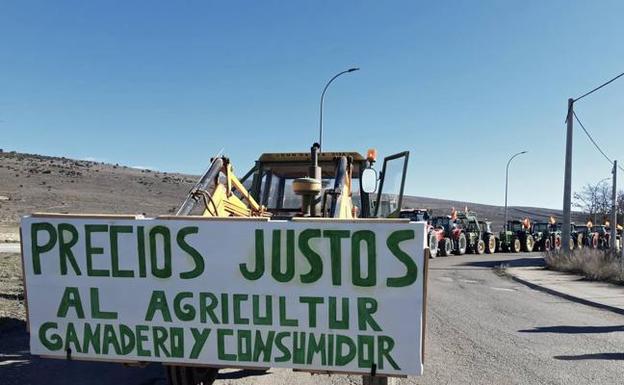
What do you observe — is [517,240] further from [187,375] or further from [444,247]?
[187,375]

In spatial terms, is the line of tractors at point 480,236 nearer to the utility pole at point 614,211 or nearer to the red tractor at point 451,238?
the red tractor at point 451,238

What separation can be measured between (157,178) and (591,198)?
191 ft

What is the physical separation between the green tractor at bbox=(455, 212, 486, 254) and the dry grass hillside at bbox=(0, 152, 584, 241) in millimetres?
19285

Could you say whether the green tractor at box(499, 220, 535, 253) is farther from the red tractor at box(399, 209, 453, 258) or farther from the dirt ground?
the dirt ground

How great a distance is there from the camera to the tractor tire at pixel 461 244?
99.6 feet

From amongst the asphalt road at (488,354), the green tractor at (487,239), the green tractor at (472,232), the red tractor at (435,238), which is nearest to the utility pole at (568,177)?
the red tractor at (435,238)

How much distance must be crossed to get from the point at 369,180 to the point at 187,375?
8.23ft

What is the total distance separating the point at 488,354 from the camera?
6785mm

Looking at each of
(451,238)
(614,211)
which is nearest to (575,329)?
(614,211)

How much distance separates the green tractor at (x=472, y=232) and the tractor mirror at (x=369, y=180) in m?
27.7

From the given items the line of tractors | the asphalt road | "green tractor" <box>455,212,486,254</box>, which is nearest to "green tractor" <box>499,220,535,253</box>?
the line of tractors

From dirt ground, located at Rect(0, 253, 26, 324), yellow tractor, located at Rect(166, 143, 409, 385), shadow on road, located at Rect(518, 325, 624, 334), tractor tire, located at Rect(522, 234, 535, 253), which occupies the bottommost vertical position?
Answer: tractor tire, located at Rect(522, 234, 535, 253)

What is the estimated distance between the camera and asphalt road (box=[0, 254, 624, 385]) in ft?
18.3

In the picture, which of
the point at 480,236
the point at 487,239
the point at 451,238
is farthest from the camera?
the point at 487,239
